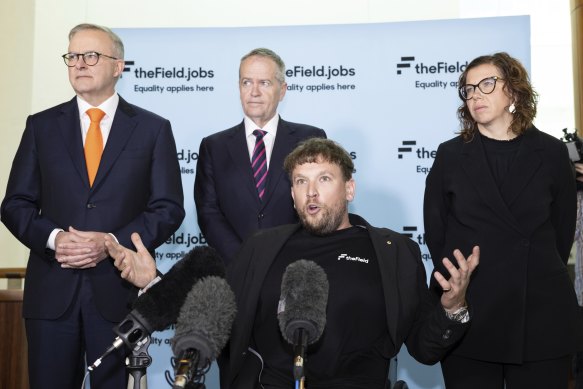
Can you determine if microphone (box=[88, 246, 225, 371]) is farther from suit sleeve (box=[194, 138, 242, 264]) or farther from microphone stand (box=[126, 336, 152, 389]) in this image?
suit sleeve (box=[194, 138, 242, 264])

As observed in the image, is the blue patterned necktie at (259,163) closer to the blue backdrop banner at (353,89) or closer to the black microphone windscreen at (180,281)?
the blue backdrop banner at (353,89)

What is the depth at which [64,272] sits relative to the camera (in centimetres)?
385

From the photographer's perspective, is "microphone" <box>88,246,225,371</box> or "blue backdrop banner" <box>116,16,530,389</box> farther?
"blue backdrop banner" <box>116,16,530,389</box>

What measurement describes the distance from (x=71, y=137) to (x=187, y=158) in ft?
5.29

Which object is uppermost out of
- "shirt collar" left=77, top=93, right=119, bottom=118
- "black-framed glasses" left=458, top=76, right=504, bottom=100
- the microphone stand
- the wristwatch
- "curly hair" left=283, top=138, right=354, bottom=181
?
"black-framed glasses" left=458, top=76, right=504, bottom=100

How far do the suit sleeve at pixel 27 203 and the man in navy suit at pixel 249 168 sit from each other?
95cm

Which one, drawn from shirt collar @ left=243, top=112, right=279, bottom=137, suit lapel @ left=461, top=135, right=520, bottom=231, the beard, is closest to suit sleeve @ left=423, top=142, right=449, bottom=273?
suit lapel @ left=461, top=135, right=520, bottom=231

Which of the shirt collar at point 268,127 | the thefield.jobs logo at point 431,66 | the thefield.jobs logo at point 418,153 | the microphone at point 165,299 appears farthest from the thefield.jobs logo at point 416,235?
the microphone at point 165,299

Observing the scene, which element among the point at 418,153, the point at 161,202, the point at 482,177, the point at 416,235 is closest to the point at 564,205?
the point at 482,177

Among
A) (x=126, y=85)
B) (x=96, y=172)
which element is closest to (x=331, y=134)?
(x=126, y=85)

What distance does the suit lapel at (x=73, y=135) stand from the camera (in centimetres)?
400

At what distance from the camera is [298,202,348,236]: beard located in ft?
11.6

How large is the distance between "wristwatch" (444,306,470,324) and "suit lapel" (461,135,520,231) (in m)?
0.78

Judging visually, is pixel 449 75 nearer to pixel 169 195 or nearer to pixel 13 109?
pixel 169 195
